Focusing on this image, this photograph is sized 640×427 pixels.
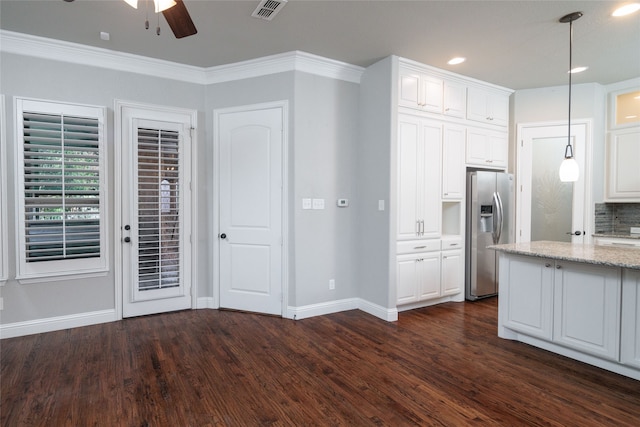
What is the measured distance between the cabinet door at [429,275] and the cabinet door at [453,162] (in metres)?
0.80

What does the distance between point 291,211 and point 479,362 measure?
2308 millimetres

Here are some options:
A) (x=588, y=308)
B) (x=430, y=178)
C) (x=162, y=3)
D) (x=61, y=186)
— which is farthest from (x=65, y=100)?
(x=588, y=308)

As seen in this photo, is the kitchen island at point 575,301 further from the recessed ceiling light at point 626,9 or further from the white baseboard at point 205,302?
the white baseboard at point 205,302

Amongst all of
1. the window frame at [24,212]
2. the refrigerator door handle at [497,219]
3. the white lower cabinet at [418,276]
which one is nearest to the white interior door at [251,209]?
the window frame at [24,212]

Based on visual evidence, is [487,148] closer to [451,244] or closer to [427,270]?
[451,244]

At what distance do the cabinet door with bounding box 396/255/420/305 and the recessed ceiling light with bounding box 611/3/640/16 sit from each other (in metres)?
2.86

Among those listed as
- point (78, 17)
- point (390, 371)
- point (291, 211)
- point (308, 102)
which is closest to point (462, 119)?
point (308, 102)

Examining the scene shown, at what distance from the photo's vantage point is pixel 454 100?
4.27m

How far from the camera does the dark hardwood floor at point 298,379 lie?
2092 millimetres

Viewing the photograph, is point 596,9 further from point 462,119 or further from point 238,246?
point 238,246

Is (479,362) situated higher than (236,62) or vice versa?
(236,62)

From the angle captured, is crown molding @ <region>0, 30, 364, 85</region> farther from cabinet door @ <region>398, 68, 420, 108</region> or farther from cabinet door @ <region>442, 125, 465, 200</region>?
cabinet door @ <region>442, 125, 465, 200</region>

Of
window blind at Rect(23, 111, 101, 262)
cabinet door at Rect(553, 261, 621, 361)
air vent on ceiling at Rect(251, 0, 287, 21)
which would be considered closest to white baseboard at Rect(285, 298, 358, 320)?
cabinet door at Rect(553, 261, 621, 361)

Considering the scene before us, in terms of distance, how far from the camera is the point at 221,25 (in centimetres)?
305
